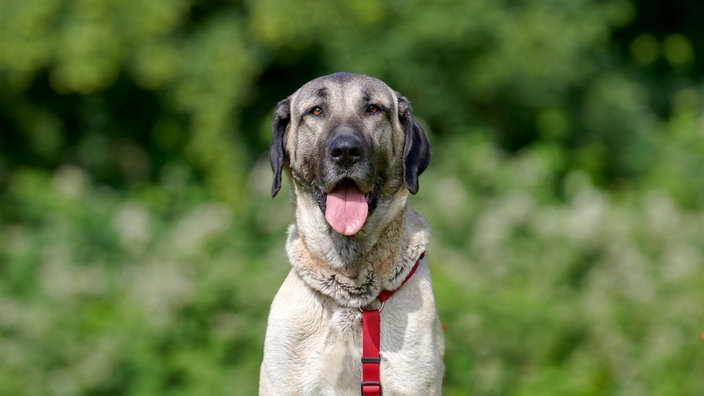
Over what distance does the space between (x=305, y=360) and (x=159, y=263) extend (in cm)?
696

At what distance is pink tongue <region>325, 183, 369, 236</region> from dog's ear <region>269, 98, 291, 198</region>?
0.26m

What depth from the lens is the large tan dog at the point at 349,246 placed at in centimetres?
388

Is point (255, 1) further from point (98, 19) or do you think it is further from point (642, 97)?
point (642, 97)

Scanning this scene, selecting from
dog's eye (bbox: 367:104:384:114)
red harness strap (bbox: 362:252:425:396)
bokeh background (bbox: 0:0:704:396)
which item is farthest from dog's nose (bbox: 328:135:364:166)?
bokeh background (bbox: 0:0:704:396)

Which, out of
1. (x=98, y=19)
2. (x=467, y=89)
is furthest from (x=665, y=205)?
(x=98, y=19)

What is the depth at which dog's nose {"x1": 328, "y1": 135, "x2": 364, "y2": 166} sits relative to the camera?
12.8 ft

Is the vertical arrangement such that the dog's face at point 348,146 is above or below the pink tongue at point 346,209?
above

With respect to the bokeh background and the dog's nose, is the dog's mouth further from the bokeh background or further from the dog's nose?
the bokeh background

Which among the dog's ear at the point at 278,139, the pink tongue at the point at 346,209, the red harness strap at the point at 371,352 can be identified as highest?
the dog's ear at the point at 278,139

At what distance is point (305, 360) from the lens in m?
3.89

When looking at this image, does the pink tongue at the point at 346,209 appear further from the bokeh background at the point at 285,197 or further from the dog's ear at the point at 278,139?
the bokeh background at the point at 285,197

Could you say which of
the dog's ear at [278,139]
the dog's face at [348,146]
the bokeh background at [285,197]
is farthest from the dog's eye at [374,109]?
the bokeh background at [285,197]

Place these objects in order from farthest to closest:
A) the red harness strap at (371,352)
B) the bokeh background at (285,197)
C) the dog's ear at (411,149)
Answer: the bokeh background at (285,197) → the dog's ear at (411,149) → the red harness strap at (371,352)

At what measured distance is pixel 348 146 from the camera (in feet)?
12.8
